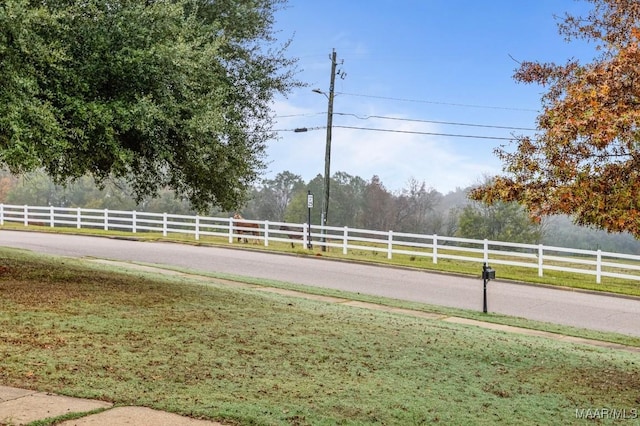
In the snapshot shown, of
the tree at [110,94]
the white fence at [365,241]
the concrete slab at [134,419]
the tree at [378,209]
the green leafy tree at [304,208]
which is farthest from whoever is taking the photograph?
the tree at [378,209]

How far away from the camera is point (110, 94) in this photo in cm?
1180

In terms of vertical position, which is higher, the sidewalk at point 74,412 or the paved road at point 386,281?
the sidewalk at point 74,412

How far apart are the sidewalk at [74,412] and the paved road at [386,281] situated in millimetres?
10267

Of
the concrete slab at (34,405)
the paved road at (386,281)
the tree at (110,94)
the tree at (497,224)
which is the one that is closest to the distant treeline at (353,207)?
the tree at (497,224)

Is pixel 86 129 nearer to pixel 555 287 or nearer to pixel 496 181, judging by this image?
pixel 496 181

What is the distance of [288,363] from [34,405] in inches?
106

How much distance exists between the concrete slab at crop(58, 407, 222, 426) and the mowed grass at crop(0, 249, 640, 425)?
15 centimetres

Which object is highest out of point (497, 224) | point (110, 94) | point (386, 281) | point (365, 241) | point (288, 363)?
point (110, 94)

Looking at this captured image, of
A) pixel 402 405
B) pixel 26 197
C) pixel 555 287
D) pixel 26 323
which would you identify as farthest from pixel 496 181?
pixel 26 197

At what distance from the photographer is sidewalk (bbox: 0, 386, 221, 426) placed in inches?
177

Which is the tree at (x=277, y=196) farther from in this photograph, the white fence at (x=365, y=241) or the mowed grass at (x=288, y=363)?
the mowed grass at (x=288, y=363)

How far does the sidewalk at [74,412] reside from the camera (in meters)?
4.50

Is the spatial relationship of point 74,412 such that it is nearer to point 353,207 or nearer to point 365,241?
point 365,241

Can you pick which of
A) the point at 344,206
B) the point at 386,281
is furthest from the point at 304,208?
the point at 386,281
